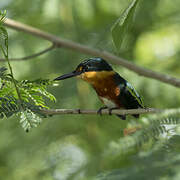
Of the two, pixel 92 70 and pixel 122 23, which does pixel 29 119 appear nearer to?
pixel 122 23

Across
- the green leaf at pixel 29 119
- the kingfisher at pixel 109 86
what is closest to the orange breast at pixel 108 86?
the kingfisher at pixel 109 86

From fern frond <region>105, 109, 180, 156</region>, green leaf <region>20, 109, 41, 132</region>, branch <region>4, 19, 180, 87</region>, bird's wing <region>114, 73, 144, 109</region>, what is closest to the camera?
fern frond <region>105, 109, 180, 156</region>

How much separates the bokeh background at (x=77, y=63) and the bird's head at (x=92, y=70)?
49cm

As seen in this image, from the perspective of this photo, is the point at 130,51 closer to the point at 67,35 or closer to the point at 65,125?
the point at 67,35

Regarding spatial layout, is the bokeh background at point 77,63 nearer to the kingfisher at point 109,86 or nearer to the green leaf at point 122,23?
the kingfisher at point 109,86

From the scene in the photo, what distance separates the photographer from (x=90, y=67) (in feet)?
12.0

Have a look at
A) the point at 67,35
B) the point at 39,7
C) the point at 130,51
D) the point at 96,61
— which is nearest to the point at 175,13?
the point at 130,51

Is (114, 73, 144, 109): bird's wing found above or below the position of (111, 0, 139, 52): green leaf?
above

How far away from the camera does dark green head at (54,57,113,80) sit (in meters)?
3.53

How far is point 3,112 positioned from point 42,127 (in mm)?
2885

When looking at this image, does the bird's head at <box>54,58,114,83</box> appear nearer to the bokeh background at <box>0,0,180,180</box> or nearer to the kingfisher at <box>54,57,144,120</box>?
the kingfisher at <box>54,57,144,120</box>

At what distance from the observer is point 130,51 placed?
529 centimetres

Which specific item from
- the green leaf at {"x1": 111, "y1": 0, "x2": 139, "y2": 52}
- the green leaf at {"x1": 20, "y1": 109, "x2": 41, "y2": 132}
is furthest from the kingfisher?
the green leaf at {"x1": 111, "y1": 0, "x2": 139, "y2": 52}

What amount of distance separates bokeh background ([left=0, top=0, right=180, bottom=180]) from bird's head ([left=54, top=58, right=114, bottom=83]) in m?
0.49
